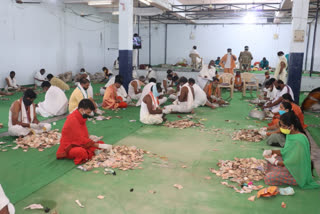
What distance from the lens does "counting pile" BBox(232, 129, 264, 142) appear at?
21.9ft

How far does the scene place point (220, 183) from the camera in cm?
445

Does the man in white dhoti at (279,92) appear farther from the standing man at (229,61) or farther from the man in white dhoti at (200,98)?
the standing man at (229,61)

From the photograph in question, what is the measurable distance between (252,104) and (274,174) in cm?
746

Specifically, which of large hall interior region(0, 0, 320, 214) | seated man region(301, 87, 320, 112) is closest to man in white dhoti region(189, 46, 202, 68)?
large hall interior region(0, 0, 320, 214)

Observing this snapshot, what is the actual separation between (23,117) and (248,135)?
16.8ft

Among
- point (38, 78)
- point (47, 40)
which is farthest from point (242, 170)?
point (47, 40)

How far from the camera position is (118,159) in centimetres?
518

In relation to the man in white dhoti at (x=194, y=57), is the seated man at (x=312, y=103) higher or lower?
lower

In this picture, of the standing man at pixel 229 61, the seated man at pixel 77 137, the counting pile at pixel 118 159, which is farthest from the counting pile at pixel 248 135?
the standing man at pixel 229 61

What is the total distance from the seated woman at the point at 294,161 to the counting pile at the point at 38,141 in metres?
4.23

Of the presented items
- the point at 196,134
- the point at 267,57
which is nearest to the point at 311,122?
the point at 196,134

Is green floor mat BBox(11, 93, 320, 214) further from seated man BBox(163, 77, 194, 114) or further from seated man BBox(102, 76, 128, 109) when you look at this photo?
seated man BBox(102, 76, 128, 109)

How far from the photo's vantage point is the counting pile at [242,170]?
457 cm

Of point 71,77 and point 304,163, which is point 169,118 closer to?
point 304,163
